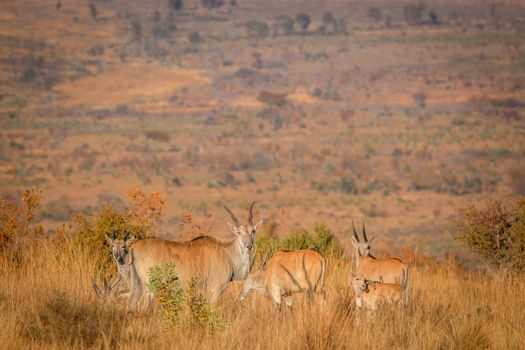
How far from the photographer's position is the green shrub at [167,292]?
8250 mm

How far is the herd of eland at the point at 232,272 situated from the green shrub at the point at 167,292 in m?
0.49

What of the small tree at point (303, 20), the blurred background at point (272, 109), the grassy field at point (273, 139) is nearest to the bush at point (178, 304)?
the grassy field at point (273, 139)

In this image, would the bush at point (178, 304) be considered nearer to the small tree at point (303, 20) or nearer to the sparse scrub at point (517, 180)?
the sparse scrub at point (517, 180)

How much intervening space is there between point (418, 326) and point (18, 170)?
148 feet

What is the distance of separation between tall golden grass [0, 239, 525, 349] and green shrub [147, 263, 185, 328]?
15cm

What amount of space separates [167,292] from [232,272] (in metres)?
1.59

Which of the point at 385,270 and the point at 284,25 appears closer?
the point at 385,270

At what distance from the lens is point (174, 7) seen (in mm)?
116125

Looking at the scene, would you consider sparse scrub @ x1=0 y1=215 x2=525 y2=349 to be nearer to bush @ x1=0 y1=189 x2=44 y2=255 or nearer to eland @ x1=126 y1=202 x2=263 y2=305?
eland @ x1=126 y1=202 x2=263 y2=305

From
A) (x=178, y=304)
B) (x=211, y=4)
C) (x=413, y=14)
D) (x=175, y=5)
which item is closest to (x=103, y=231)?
(x=178, y=304)

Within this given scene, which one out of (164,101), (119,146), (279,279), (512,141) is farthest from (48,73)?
(279,279)

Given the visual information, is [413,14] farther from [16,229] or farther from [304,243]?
[16,229]

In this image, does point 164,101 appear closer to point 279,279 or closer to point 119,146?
point 119,146

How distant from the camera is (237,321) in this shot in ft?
27.3
